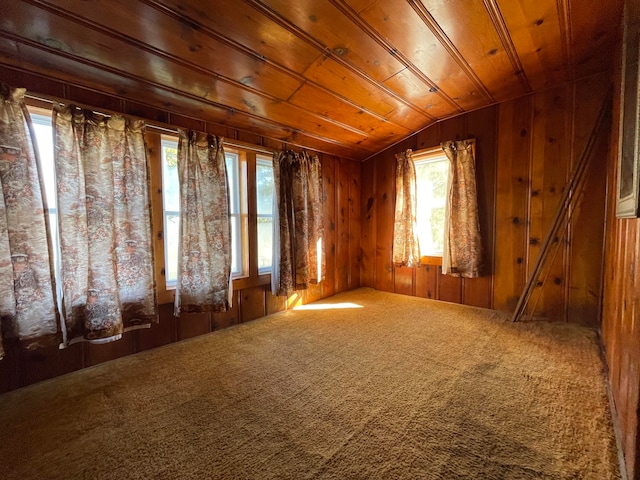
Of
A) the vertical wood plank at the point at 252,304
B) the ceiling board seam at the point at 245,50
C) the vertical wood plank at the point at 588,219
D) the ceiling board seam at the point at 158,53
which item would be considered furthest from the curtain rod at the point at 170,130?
the vertical wood plank at the point at 588,219

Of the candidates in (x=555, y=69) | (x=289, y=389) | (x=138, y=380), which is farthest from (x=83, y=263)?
(x=555, y=69)

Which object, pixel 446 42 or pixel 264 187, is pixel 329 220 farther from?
pixel 446 42

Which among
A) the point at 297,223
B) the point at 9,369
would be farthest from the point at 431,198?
the point at 9,369

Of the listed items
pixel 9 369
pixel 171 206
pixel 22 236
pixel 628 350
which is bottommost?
pixel 9 369

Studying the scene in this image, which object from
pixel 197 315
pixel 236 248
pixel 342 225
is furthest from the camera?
pixel 342 225

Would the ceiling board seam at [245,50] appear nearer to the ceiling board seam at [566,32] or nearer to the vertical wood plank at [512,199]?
the ceiling board seam at [566,32]

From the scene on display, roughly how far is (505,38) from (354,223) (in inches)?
99.3

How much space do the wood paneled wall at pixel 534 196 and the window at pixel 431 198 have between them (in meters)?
0.18

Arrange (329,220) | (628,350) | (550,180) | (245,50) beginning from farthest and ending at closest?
(329,220) → (550,180) → (245,50) → (628,350)

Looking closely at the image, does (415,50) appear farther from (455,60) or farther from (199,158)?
(199,158)

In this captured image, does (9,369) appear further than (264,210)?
No

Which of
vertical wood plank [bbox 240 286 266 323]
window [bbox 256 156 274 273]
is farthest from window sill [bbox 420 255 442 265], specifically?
vertical wood plank [bbox 240 286 266 323]

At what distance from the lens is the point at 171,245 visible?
7.45ft

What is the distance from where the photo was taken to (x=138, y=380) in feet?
5.57
